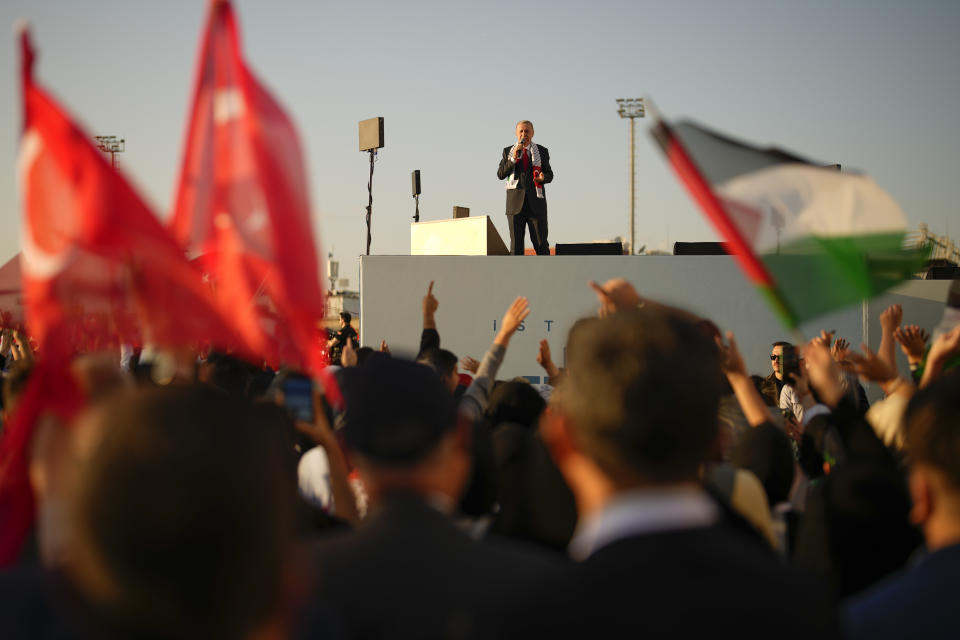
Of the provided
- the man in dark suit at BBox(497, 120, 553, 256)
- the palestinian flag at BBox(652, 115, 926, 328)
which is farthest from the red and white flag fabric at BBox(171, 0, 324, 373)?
the man in dark suit at BBox(497, 120, 553, 256)

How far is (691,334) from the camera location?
54.0 inches

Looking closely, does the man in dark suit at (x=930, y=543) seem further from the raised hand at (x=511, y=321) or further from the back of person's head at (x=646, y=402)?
the raised hand at (x=511, y=321)

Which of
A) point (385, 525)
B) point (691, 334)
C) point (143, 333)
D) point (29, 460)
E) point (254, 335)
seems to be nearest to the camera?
point (691, 334)

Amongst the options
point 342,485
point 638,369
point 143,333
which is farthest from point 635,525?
point 143,333

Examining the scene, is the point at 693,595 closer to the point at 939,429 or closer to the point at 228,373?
the point at 939,429

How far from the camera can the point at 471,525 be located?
2.64m

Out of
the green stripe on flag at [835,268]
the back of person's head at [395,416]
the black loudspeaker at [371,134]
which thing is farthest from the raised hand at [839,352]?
the black loudspeaker at [371,134]

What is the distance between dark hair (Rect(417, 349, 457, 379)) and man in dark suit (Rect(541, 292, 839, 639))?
2742 mm

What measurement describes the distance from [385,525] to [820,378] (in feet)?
7.68

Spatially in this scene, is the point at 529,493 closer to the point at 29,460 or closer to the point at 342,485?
the point at 342,485

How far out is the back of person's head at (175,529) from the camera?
869 millimetres

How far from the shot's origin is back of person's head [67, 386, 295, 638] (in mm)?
869

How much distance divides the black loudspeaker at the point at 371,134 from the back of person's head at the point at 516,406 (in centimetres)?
1174

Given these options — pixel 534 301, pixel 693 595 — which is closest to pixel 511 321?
pixel 693 595
